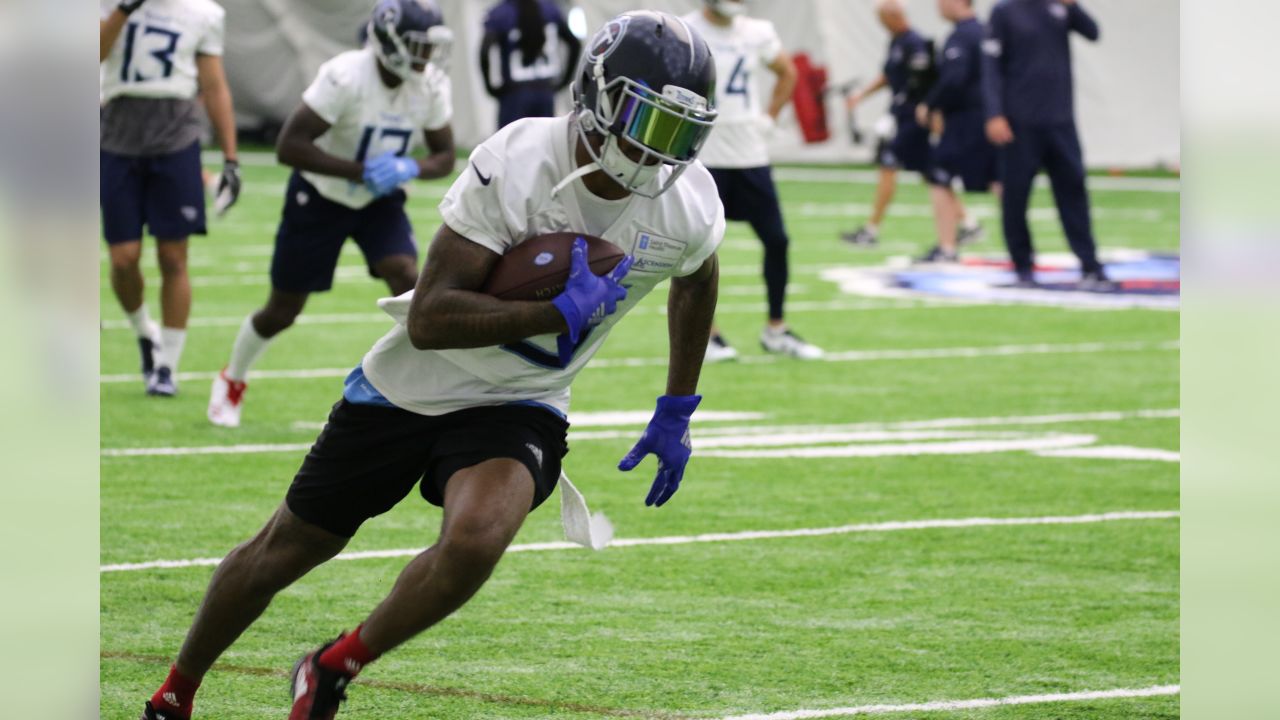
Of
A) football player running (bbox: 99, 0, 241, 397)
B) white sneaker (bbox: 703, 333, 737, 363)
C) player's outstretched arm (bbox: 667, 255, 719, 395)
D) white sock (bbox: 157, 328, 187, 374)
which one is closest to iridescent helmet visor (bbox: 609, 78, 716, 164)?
player's outstretched arm (bbox: 667, 255, 719, 395)

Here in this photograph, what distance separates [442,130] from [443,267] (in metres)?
4.91

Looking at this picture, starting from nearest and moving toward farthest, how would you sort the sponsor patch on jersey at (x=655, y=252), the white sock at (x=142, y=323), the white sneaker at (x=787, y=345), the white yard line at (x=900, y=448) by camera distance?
the sponsor patch on jersey at (x=655, y=252)
the white yard line at (x=900, y=448)
the white sock at (x=142, y=323)
the white sneaker at (x=787, y=345)

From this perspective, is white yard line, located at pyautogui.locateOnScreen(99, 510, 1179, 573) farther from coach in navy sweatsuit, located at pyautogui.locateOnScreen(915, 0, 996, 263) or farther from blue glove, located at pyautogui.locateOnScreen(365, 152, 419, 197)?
coach in navy sweatsuit, located at pyautogui.locateOnScreen(915, 0, 996, 263)

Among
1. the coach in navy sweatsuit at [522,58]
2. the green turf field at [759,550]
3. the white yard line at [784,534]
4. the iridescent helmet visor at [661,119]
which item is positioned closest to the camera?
the iridescent helmet visor at [661,119]

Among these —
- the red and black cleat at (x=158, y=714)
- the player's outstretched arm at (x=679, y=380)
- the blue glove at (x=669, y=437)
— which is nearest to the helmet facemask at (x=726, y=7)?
the player's outstretched arm at (x=679, y=380)

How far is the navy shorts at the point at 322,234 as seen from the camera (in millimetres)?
8406

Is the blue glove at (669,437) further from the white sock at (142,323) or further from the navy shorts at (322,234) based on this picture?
Answer: the white sock at (142,323)

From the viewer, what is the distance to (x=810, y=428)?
29.2 ft

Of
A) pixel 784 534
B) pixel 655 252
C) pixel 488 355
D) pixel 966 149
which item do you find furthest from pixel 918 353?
pixel 488 355

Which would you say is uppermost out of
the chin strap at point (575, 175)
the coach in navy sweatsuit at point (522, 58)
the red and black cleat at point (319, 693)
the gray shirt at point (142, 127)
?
the chin strap at point (575, 175)

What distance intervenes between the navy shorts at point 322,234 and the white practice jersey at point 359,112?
6 cm

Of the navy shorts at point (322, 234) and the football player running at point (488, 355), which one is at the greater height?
the football player running at point (488, 355)
